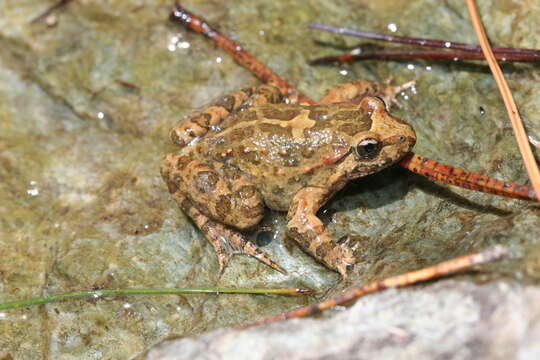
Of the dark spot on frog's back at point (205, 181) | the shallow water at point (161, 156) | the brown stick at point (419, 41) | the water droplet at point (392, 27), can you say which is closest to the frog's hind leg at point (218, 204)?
the dark spot on frog's back at point (205, 181)

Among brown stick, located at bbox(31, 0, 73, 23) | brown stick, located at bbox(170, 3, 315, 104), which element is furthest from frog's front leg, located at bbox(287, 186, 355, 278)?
brown stick, located at bbox(31, 0, 73, 23)

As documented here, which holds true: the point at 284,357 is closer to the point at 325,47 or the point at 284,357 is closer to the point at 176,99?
the point at 176,99

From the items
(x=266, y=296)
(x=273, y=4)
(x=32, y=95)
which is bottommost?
(x=32, y=95)

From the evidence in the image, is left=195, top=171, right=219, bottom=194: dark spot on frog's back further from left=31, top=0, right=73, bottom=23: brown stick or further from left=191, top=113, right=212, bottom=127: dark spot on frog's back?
left=31, top=0, right=73, bottom=23: brown stick

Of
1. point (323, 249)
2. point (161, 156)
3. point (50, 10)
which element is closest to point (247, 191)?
point (323, 249)

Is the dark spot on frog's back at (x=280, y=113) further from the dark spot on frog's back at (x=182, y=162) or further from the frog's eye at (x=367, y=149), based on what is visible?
the dark spot on frog's back at (x=182, y=162)

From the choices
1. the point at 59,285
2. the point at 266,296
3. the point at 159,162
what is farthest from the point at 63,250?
the point at 266,296
